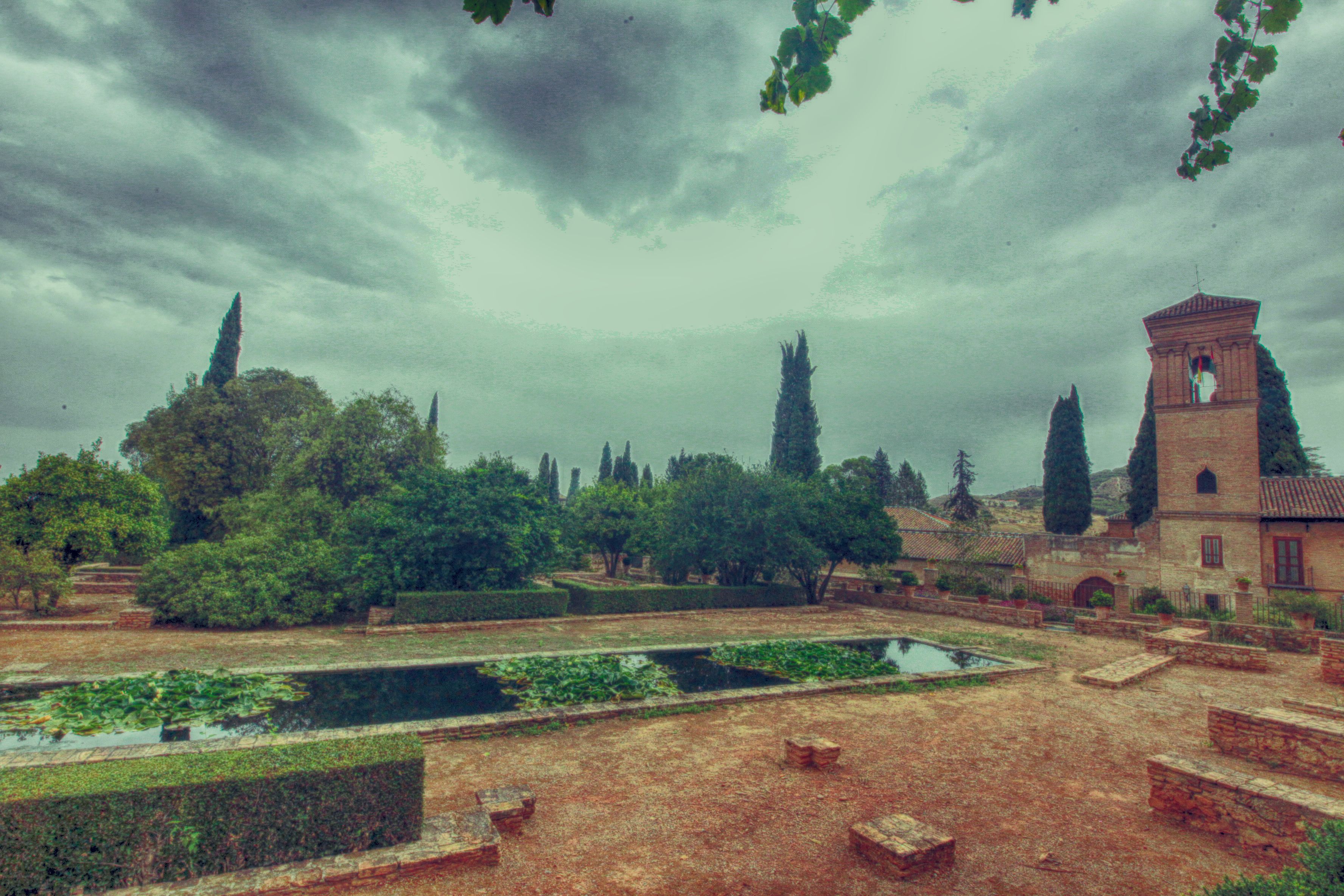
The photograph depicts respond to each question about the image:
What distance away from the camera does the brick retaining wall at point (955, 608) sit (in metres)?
19.6

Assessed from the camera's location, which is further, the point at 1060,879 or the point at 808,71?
the point at 1060,879

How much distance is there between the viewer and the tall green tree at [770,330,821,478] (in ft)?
123

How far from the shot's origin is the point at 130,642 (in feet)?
42.5

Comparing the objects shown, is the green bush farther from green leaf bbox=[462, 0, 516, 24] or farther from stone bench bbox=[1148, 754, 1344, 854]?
green leaf bbox=[462, 0, 516, 24]

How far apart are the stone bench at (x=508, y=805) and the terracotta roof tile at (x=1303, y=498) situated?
27.2 metres

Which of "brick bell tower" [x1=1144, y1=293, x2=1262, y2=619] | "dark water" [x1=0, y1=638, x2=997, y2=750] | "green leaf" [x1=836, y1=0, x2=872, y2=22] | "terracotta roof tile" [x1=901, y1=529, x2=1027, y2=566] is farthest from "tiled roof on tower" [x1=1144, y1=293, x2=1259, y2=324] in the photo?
"green leaf" [x1=836, y1=0, x2=872, y2=22]

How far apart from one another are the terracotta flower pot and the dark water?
9593 mm

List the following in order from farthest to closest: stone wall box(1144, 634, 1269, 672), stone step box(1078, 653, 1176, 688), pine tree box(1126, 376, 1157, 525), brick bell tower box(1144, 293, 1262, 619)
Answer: pine tree box(1126, 376, 1157, 525) < brick bell tower box(1144, 293, 1262, 619) < stone wall box(1144, 634, 1269, 672) < stone step box(1078, 653, 1176, 688)

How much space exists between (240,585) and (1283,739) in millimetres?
19638

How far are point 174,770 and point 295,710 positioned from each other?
4500mm

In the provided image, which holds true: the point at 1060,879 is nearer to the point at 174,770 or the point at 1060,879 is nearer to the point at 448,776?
the point at 448,776

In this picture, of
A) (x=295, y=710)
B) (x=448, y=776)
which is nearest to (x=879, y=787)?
(x=448, y=776)

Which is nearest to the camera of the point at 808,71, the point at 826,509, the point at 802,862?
the point at 808,71

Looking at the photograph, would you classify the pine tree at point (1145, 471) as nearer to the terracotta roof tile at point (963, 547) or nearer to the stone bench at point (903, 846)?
the terracotta roof tile at point (963, 547)
